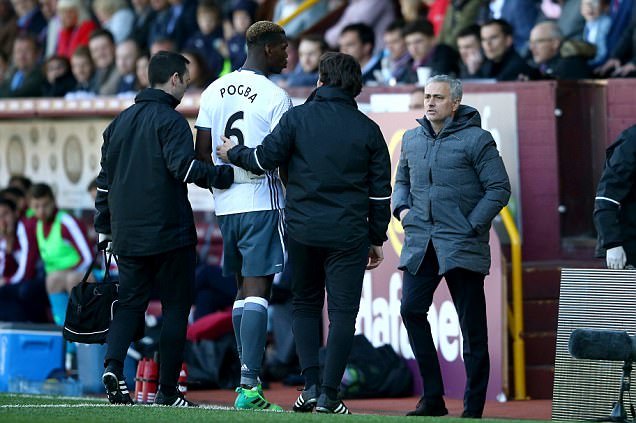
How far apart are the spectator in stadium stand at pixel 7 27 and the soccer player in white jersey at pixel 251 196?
11673mm

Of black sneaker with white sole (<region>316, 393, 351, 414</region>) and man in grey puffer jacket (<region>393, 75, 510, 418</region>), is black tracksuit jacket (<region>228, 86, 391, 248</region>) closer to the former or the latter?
man in grey puffer jacket (<region>393, 75, 510, 418</region>)

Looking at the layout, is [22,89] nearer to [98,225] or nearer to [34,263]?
[34,263]

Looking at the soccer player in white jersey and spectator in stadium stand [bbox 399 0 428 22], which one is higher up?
spectator in stadium stand [bbox 399 0 428 22]

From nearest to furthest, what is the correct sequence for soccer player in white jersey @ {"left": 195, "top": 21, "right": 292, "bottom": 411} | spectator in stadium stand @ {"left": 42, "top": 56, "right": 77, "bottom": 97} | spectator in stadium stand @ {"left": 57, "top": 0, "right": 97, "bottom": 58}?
soccer player in white jersey @ {"left": 195, "top": 21, "right": 292, "bottom": 411} < spectator in stadium stand @ {"left": 42, "top": 56, "right": 77, "bottom": 97} < spectator in stadium stand @ {"left": 57, "top": 0, "right": 97, "bottom": 58}

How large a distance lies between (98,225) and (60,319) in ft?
15.2

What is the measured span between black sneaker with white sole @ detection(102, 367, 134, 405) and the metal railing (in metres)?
3.08

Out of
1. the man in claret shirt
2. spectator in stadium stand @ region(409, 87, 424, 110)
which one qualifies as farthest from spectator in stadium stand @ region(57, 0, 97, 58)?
spectator in stadium stand @ region(409, 87, 424, 110)

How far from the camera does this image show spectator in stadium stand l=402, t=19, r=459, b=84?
518 inches

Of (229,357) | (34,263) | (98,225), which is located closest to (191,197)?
(34,263)

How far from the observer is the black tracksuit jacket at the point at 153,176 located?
29.1 feet

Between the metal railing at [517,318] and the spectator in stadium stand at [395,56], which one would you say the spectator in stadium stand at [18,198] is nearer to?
the spectator in stadium stand at [395,56]

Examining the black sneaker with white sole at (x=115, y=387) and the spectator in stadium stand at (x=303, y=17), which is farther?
the spectator in stadium stand at (x=303, y=17)

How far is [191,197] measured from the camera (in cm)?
1526

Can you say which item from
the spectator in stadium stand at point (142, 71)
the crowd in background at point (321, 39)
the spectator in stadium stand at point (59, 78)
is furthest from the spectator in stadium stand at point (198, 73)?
the spectator in stadium stand at point (59, 78)
